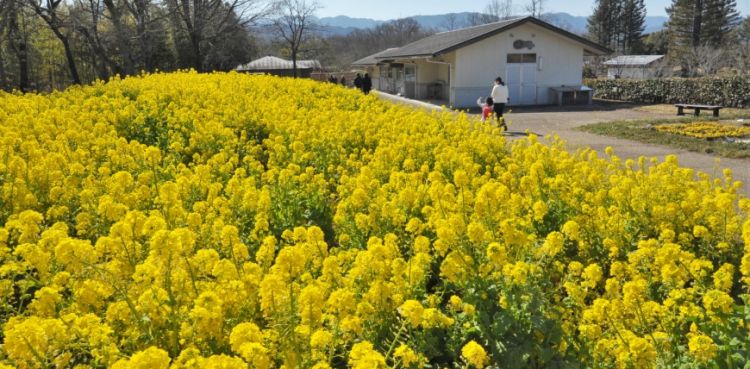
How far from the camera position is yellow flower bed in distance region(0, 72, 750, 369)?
2.54m

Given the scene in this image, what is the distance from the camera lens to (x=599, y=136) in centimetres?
1407

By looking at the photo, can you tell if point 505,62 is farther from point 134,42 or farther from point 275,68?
point 275,68

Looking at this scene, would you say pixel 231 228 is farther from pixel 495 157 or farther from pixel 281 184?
pixel 495 157

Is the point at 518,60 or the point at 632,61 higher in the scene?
the point at 632,61

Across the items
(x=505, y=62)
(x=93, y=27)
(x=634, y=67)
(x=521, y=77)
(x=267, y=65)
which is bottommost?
(x=521, y=77)

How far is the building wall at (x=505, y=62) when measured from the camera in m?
24.1

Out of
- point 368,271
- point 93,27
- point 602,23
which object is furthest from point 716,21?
point 368,271

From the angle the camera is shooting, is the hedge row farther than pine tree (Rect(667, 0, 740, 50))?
No

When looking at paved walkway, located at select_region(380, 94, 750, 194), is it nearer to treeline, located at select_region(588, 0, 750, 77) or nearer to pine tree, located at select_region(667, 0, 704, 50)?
treeline, located at select_region(588, 0, 750, 77)

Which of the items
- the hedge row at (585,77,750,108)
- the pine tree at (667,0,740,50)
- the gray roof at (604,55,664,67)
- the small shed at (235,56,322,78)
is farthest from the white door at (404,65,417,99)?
the pine tree at (667,0,740,50)

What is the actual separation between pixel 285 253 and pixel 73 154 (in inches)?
171

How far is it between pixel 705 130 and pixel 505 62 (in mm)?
11776

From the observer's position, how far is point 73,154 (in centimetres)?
602

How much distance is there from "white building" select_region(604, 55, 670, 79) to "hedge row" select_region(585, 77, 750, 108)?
20.7 metres
